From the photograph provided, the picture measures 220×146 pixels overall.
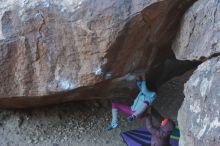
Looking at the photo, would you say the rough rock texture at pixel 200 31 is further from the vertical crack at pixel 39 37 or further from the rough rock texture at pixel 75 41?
the vertical crack at pixel 39 37

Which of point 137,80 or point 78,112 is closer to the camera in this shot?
point 137,80

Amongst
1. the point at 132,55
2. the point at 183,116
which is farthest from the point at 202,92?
the point at 132,55

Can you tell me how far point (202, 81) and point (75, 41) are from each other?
66 cm

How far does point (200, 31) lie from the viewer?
76.1 inches

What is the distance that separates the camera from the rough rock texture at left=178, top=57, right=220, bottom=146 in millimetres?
1651

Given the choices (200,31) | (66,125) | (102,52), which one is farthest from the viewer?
(66,125)

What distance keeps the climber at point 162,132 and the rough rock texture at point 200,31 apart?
0.34 metres

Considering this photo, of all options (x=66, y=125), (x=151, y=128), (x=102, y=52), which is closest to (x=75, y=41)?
(x=102, y=52)

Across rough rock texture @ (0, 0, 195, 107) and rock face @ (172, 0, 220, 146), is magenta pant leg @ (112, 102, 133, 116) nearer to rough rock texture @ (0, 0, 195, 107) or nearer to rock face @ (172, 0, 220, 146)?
rough rock texture @ (0, 0, 195, 107)

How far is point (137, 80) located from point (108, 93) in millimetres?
187

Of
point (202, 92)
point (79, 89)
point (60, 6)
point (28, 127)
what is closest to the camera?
point (202, 92)

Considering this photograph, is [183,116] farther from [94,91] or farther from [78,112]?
[78,112]

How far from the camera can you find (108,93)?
8.14ft

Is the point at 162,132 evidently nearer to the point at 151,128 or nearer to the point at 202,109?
the point at 151,128
